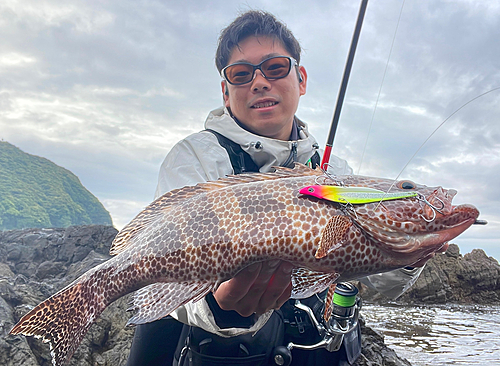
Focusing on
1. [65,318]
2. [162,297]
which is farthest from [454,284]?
[65,318]

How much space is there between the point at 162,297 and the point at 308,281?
1.03 m

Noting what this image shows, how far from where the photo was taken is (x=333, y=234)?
6.88 feet

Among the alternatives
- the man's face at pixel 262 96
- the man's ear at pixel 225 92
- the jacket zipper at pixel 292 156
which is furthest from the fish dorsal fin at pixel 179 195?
the man's ear at pixel 225 92

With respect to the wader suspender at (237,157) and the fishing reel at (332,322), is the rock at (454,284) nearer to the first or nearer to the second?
the fishing reel at (332,322)

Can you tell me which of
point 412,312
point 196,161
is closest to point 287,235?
point 196,161

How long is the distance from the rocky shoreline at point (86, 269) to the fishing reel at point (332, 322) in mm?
3129

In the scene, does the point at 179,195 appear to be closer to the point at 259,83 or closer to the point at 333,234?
the point at 333,234

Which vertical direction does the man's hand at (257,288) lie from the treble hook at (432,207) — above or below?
below

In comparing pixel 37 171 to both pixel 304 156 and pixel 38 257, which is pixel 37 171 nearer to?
pixel 38 257

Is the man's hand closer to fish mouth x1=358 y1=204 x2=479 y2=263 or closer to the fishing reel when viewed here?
fish mouth x1=358 y1=204 x2=479 y2=263

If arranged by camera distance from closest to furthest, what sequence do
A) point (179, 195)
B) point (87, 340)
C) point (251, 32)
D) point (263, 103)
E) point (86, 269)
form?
point (179, 195), point (263, 103), point (251, 32), point (87, 340), point (86, 269)

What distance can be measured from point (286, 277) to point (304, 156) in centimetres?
196

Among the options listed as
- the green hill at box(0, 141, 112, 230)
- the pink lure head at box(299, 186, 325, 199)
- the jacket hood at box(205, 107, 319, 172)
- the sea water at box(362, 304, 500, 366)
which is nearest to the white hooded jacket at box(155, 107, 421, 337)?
the jacket hood at box(205, 107, 319, 172)

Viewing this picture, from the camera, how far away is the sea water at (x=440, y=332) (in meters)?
6.50
